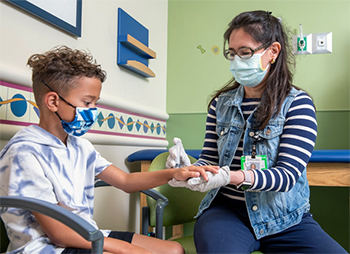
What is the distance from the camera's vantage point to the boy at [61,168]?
97cm

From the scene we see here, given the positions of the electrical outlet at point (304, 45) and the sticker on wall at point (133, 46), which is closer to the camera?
the sticker on wall at point (133, 46)

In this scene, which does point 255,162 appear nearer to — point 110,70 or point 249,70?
point 249,70

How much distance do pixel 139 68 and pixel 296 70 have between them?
1147mm

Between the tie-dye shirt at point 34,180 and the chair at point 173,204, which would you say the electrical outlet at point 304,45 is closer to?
the chair at point 173,204

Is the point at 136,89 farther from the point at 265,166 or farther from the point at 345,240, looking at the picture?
the point at 345,240

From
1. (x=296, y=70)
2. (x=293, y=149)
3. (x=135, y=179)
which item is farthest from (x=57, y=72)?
(x=296, y=70)

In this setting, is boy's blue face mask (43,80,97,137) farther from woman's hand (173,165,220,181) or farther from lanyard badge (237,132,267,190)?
lanyard badge (237,132,267,190)

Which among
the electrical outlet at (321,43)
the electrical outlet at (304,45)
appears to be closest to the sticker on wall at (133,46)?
the electrical outlet at (304,45)

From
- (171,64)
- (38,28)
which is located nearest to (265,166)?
(38,28)

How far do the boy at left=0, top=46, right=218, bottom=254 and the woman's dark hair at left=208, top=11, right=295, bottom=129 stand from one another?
334 millimetres

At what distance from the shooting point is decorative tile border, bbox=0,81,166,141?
1259 mm

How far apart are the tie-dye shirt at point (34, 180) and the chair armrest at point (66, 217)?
Answer: 0.09 m

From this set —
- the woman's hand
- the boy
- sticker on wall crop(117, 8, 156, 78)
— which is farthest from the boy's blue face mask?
sticker on wall crop(117, 8, 156, 78)

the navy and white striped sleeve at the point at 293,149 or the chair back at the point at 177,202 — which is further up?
the navy and white striped sleeve at the point at 293,149
